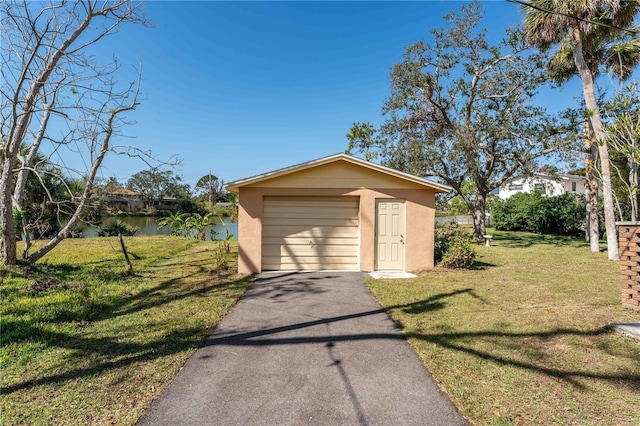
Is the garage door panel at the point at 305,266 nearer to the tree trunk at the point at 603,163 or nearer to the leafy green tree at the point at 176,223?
the tree trunk at the point at 603,163

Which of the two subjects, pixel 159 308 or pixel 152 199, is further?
pixel 152 199

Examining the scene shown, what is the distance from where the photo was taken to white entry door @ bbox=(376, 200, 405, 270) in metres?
8.10

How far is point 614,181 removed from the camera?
15.8m

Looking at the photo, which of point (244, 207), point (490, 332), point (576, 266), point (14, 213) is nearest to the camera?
point (490, 332)

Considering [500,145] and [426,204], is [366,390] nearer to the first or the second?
[426,204]

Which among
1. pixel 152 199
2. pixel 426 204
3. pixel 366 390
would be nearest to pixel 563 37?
pixel 426 204

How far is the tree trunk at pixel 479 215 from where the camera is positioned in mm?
15586

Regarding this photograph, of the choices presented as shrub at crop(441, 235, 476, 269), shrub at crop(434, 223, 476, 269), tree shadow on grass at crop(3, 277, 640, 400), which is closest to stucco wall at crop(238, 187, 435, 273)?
shrub at crop(441, 235, 476, 269)

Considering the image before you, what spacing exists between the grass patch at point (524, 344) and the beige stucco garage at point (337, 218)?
3.94 ft

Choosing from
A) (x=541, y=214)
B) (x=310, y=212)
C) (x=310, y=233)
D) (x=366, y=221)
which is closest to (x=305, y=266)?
(x=310, y=233)

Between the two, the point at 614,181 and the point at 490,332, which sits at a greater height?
the point at 614,181

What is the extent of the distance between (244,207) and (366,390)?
19.2 ft

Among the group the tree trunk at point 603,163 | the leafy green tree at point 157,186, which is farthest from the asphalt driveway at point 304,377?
the leafy green tree at point 157,186

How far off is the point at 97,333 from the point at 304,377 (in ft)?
10.1
